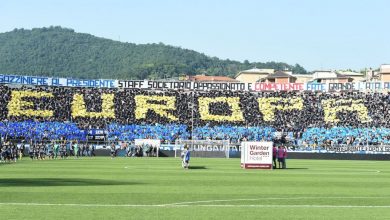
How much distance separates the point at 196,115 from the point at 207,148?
15.5 meters

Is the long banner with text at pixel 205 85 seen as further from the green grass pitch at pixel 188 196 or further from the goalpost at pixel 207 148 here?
the green grass pitch at pixel 188 196

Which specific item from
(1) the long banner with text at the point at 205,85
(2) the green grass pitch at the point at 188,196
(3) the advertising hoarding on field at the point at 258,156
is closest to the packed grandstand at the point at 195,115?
(1) the long banner with text at the point at 205,85

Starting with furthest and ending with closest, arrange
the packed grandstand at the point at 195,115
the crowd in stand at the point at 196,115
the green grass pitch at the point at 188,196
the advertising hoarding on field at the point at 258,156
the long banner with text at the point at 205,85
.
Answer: the long banner with text at the point at 205,85 < the crowd in stand at the point at 196,115 < the packed grandstand at the point at 195,115 < the advertising hoarding on field at the point at 258,156 < the green grass pitch at the point at 188,196

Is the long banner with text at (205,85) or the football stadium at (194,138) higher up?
the long banner with text at (205,85)

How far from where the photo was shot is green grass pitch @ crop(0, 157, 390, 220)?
20.8 metres

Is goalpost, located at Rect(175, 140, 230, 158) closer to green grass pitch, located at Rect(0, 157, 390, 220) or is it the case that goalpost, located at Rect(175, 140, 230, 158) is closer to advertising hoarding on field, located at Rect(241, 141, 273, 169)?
advertising hoarding on field, located at Rect(241, 141, 273, 169)

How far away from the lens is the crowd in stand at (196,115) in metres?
80.1

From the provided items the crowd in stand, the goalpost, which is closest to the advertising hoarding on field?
the goalpost

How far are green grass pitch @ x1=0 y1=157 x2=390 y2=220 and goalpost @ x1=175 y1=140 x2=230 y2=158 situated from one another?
32699 millimetres

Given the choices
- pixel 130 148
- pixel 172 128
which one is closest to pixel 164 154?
pixel 130 148

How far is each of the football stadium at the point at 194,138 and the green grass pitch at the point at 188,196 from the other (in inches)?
4.1

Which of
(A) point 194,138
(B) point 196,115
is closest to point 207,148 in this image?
(A) point 194,138

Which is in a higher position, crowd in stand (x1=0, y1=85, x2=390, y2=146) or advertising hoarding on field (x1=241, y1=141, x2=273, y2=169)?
crowd in stand (x1=0, y1=85, x2=390, y2=146)

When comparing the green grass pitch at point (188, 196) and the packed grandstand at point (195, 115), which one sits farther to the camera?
the packed grandstand at point (195, 115)
